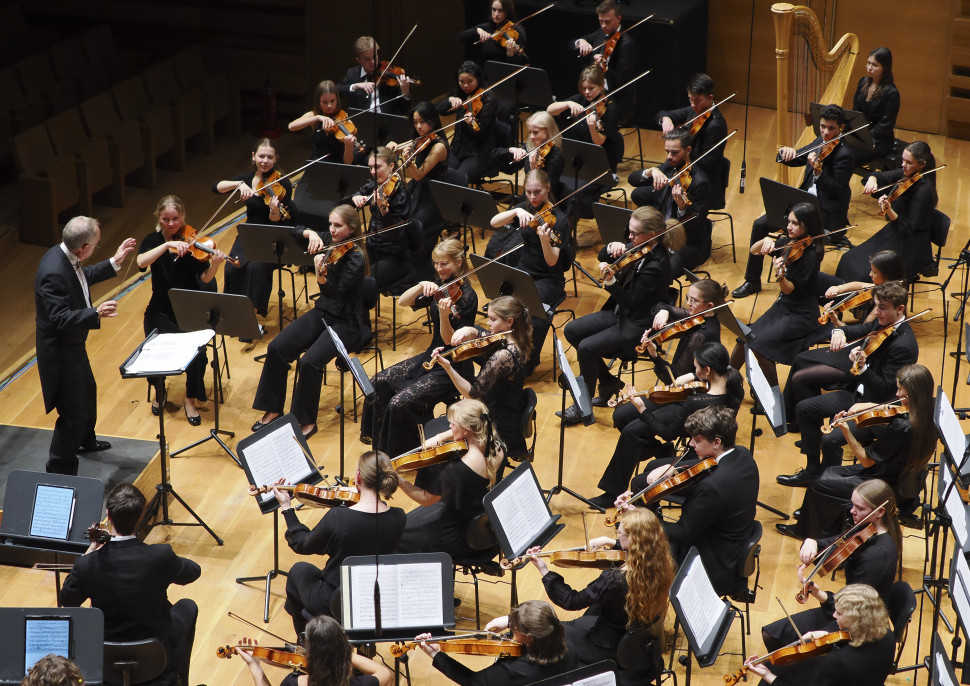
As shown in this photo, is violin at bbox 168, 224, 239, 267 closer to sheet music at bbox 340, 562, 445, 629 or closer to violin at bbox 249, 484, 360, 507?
violin at bbox 249, 484, 360, 507

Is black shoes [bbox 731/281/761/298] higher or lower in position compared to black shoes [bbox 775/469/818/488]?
higher

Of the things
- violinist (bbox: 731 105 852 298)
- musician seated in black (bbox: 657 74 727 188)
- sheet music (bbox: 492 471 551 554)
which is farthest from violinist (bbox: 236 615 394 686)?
musician seated in black (bbox: 657 74 727 188)

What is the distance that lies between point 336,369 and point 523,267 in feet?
4.42

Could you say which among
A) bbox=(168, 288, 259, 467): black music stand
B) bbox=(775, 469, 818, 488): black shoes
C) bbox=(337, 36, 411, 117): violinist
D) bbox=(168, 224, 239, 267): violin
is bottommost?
bbox=(775, 469, 818, 488): black shoes

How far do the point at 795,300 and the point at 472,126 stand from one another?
9.42ft

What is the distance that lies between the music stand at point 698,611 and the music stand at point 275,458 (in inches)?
70.4

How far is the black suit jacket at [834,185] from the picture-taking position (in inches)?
308

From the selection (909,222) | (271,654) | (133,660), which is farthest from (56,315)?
(909,222)

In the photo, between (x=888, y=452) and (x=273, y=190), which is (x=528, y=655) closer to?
(x=888, y=452)

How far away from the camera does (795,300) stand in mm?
6770

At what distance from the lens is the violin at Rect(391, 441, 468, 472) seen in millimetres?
5246

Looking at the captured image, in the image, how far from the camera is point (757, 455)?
21.7 feet

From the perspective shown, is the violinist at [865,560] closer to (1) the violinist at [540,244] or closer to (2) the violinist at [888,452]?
(2) the violinist at [888,452]

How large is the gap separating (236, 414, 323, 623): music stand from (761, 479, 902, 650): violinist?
2.11 metres
